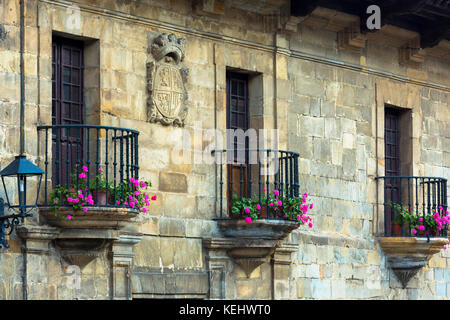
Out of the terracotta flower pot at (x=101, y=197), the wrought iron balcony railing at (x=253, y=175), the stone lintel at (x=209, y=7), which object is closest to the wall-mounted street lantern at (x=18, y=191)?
the terracotta flower pot at (x=101, y=197)

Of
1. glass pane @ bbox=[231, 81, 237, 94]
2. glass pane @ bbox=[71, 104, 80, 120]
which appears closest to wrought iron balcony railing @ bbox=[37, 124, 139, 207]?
glass pane @ bbox=[71, 104, 80, 120]

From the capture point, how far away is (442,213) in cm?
1742

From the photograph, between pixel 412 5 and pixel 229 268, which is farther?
pixel 412 5

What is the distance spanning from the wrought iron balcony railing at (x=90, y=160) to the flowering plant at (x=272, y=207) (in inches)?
65.0

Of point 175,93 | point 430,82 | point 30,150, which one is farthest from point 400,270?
point 30,150

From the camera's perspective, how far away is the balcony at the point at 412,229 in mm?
17266

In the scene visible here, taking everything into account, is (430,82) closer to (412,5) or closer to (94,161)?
(412,5)

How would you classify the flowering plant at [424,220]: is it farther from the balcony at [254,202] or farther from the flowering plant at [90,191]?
the flowering plant at [90,191]

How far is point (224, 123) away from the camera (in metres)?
15.2

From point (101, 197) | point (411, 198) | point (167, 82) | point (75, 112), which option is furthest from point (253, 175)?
point (411, 198)

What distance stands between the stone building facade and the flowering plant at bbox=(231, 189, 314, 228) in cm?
42

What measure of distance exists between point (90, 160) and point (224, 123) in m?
2.29

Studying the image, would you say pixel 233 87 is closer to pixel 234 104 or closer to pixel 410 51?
pixel 234 104

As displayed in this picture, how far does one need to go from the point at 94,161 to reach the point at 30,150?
103 centimetres
